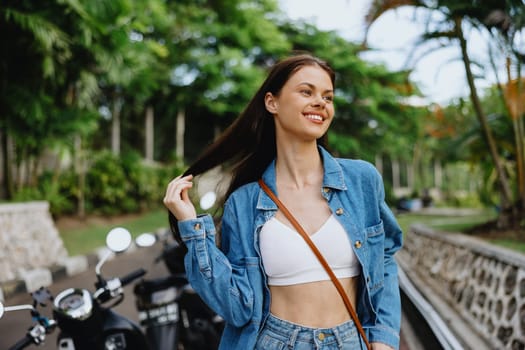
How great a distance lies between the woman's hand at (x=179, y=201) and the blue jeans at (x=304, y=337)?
1.42 feet

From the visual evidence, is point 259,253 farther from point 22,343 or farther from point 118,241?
point 22,343

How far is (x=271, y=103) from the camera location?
6.34 ft

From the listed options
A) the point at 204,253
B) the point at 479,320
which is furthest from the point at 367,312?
the point at 479,320

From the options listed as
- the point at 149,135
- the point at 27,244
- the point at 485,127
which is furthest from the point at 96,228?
the point at 485,127

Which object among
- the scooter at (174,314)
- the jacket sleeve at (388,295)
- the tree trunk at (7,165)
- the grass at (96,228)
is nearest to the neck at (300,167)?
the jacket sleeve at (388,295)

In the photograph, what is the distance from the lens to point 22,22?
27.4ft

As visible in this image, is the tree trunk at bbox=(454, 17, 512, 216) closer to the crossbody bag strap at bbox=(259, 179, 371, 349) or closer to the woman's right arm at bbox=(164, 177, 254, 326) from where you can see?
the crossbody bag strap at bbox=(259, 179, 371, 349)

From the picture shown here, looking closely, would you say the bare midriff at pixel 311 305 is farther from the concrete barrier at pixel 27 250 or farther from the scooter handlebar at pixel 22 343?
the concrete barrier at pixel 27 250

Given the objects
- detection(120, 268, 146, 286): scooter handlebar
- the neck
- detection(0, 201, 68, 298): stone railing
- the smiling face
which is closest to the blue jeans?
the neck

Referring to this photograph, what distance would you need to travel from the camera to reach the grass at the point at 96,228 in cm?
1023

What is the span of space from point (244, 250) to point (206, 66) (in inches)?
666

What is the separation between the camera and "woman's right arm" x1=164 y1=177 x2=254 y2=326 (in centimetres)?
163

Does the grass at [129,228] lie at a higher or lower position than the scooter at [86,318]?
lower

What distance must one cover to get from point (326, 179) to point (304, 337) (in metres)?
0.54
